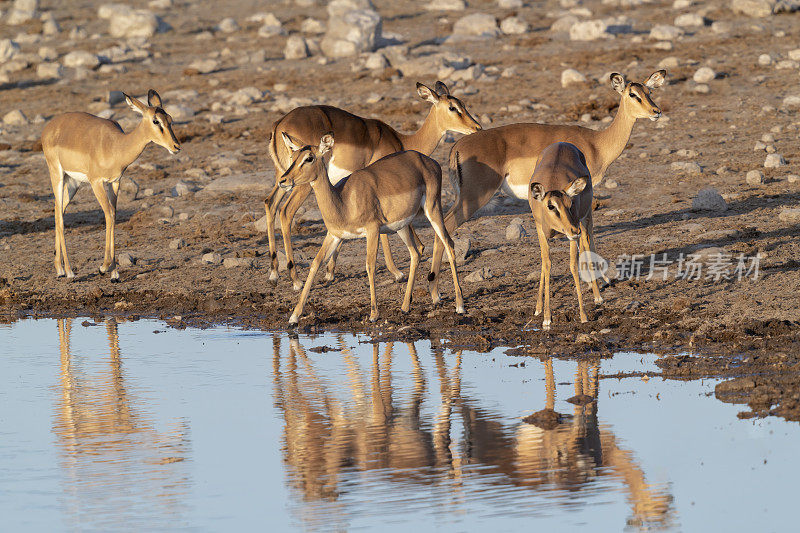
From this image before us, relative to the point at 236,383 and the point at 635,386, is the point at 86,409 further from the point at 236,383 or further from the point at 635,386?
the point at 635,386

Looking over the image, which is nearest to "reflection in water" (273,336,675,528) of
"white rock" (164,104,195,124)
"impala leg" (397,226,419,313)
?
"impala leg" (397,226,419,313)

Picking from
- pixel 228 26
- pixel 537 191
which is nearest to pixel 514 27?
pixel 228 26

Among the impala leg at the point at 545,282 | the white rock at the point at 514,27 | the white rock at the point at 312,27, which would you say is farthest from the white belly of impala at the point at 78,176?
the white rock at the point at 312,27

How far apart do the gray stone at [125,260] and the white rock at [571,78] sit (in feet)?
33.7

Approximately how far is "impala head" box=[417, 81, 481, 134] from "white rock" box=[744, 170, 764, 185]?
4.06 m

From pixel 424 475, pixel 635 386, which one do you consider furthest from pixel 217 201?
pixel 424 475

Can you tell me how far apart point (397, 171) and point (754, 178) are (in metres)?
6.10

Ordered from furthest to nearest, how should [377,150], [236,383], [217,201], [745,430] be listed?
[217,201] → [377,150] → [236,383] → [745,430]

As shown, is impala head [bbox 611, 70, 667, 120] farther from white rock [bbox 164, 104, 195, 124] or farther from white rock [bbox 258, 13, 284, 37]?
white rock [bbox 258, 13, 284, 37]

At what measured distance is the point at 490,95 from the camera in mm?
Result: 22156

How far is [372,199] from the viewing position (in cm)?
1159

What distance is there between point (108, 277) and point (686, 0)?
19240 mm

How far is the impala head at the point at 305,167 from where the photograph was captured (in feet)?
35.9

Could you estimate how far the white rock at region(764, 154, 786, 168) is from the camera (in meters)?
16.5
